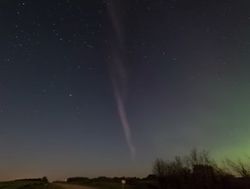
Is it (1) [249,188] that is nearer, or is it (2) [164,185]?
(1) [249,188]

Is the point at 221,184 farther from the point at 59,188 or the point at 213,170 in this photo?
the point at 59,188

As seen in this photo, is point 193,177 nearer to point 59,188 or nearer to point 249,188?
point 249,188

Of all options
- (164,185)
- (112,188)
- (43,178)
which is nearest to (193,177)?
(164,185)

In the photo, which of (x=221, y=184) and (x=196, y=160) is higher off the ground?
(x=196, y=160)

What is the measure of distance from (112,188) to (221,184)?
27321 millimetres

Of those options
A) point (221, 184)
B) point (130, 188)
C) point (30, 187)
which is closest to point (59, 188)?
point (30, 187)

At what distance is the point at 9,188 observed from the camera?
92.9m

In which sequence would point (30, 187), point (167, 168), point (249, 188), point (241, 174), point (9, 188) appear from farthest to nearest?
point (167, 168) → point (9, 188) → point (30, 187) → point (249, 188) → point (241, 174)

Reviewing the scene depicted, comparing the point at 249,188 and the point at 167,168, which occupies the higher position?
the point at 167,168

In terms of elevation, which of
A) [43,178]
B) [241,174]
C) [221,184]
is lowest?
[241,174]

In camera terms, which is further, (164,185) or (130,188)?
(164,185)

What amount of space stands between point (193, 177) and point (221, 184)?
16006 millimetres

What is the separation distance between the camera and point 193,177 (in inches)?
4311

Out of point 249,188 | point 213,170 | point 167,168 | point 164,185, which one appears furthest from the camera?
point 167,168
